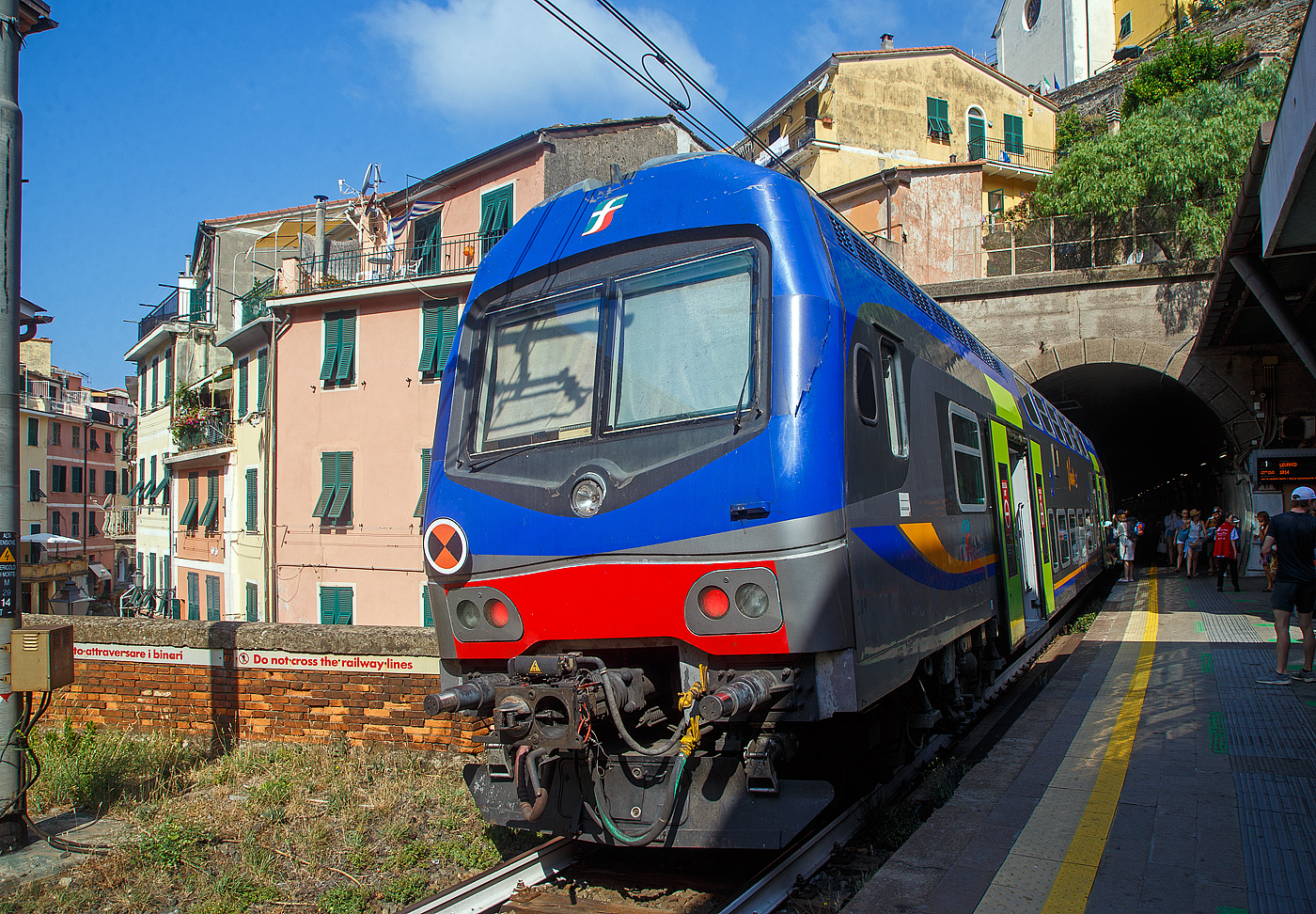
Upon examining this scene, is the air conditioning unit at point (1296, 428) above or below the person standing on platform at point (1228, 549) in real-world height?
above

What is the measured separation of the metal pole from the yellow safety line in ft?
18.5

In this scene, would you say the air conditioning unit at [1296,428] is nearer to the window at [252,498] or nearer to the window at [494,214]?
the window at [494,214]

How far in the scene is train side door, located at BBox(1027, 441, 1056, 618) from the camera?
29.9 feet

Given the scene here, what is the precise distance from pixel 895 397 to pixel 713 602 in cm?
168

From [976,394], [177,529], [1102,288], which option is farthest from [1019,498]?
[177,529]

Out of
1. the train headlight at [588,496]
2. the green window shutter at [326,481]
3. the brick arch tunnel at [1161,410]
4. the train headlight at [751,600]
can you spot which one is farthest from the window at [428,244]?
the train headlight at [751,600]

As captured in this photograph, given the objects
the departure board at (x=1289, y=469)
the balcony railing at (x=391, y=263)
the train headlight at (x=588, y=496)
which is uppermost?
the balcony railing at (x=391, y=263)

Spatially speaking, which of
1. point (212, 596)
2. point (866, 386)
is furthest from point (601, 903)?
point (212, 596)

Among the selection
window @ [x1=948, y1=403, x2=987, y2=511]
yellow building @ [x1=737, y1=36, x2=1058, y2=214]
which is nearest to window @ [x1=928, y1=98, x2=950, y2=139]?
yellow building @ [x1=737, y1=36, x2=1058, y2=214]

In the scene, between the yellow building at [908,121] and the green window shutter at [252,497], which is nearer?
the green window shutter at [252,497]

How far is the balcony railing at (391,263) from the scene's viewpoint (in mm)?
19656

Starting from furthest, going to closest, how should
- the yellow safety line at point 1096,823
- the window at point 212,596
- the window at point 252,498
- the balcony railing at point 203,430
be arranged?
the balcony railing at point 203,430 < the window at point 212,596 < the window at point 252,498 < the yellow safety line at point 1096,823

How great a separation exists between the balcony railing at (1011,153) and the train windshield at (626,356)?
32452 mm

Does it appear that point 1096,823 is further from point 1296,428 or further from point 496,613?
point 1296,428
